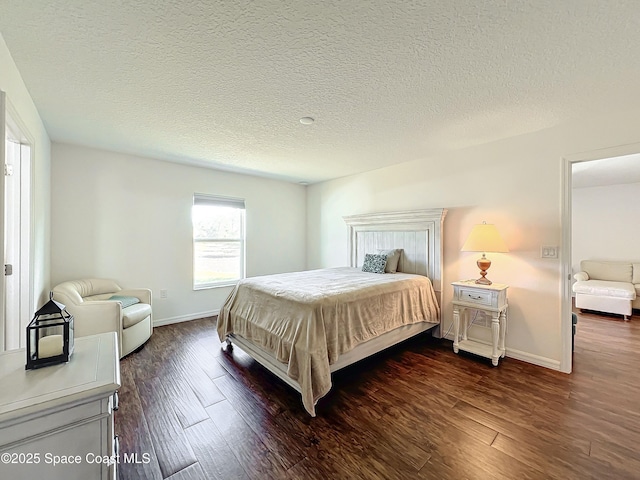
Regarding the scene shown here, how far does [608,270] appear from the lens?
478 centimetres

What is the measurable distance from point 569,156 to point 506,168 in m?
0.51

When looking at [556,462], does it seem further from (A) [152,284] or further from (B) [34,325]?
(A) [152,284]

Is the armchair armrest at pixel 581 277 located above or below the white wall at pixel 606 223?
below

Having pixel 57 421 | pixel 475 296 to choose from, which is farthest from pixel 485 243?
pixel 57 421

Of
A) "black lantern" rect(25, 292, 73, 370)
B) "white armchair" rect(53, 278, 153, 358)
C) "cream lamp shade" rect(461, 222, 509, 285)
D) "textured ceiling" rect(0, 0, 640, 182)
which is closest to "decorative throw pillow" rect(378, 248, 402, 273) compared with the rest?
"cream lamp shade" rect(461, 222, 509, 285)

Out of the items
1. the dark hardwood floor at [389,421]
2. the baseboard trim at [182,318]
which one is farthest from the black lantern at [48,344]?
the baseboard trim at [182,318]

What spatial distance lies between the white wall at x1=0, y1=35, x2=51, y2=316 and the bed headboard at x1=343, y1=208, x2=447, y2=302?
12.1 feet

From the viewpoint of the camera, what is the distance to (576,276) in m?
4.86

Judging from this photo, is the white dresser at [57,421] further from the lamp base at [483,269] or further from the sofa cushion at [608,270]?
the sofa cushion at [608,270]

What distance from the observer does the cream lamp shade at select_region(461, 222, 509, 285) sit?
2.66 meters

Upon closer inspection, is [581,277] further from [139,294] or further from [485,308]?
[139,294]

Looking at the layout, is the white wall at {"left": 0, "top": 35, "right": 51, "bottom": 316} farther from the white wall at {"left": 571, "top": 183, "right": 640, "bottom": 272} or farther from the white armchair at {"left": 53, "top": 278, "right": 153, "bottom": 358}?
the white wall at {"left": 571, "top": 183, "right": 640, "bottom": 272}

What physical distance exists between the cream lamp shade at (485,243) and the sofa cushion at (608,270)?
383cm

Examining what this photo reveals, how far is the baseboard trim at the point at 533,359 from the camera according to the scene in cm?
259
